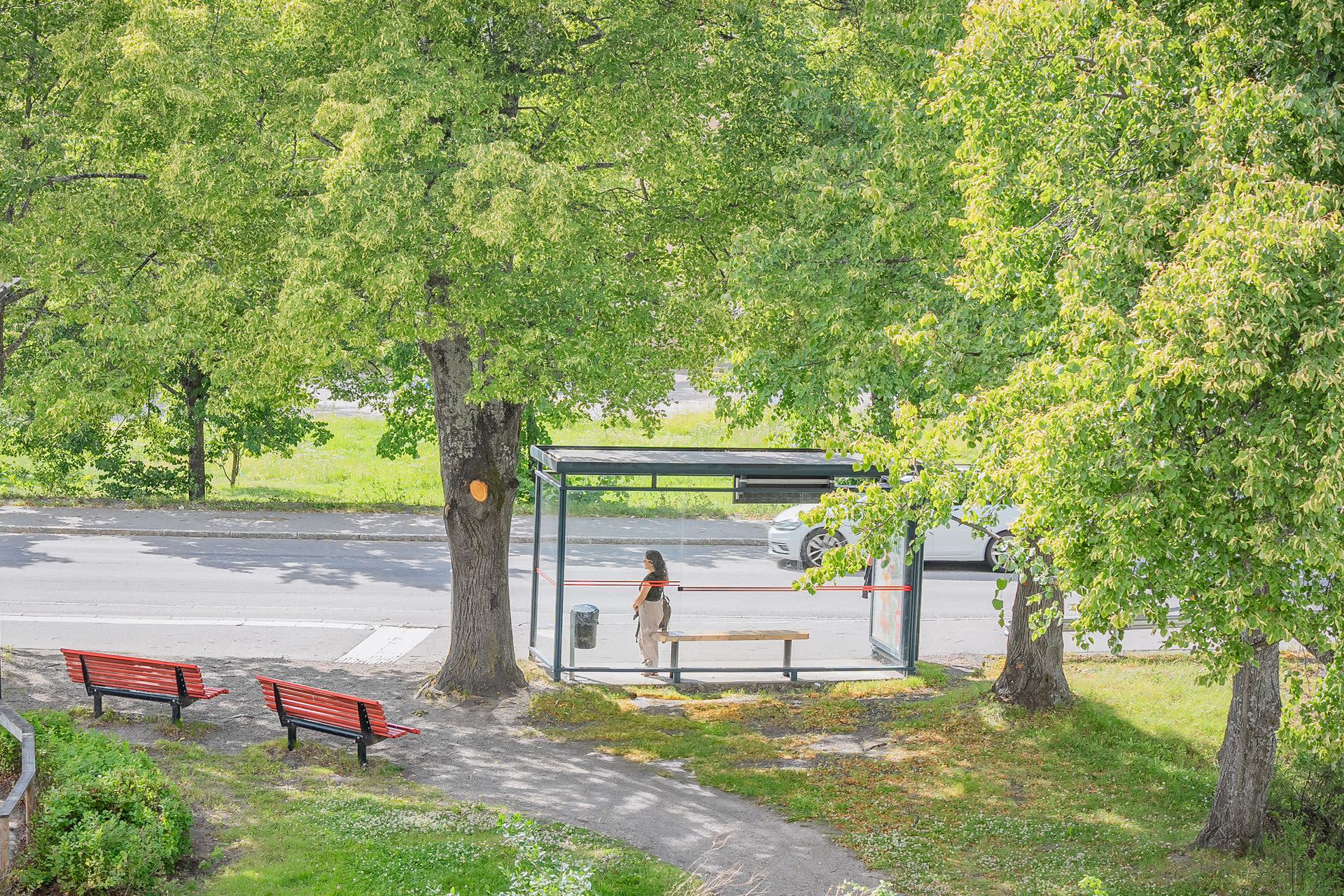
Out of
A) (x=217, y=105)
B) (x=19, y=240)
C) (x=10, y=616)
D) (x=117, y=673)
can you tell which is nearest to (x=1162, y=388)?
(x=217, y=105)

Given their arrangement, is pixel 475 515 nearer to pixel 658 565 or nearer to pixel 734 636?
pixel 658 565

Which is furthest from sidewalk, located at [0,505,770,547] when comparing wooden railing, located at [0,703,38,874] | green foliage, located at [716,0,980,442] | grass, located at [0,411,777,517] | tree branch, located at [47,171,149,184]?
wooden railing, located at [0,703,38,874]

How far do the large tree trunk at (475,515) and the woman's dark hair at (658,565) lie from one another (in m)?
1.82

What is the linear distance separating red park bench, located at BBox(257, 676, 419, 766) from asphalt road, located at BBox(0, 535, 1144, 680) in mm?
3892

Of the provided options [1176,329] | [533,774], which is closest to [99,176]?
[533,774]

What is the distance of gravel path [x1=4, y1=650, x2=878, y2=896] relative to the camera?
31.5 feet

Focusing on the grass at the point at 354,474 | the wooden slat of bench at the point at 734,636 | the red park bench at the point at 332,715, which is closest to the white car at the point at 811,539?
the grass at the point at 354,474

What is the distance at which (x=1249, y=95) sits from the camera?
22.9 feet

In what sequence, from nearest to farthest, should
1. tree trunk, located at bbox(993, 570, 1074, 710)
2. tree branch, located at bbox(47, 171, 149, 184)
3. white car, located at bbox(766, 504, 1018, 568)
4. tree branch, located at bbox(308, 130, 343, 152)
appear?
1. tree branch, located at bbox(308, 130, 343, 152)
2. tree trunk, located at bbox(993, 570, 1074, 710)
3. tree branch, located at bbox(47, 171, 149, 184)
4. white car, located at bbox(766, 504, 1018, 568)

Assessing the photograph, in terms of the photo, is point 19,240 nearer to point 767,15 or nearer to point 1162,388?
point 767,15

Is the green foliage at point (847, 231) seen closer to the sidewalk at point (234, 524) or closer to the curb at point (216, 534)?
the sidewalk at point (234, 524)

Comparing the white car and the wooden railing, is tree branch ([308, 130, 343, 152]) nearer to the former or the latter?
the wooden railing

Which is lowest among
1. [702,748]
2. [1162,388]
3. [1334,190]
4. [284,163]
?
[702,748]

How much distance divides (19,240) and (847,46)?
359 inches
